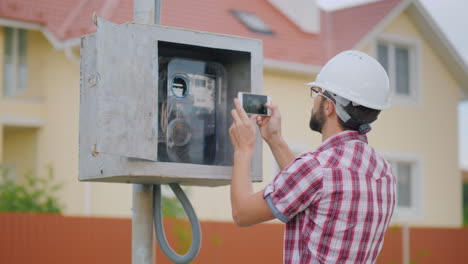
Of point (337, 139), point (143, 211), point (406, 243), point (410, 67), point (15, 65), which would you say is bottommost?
point (406, 243)

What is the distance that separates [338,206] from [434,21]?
1552 centimetres

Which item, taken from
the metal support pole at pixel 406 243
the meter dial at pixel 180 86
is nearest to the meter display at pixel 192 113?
the meter dial at pixel 180 86

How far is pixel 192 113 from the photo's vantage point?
344 centimetres

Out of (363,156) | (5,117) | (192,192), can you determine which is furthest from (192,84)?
(5,117)

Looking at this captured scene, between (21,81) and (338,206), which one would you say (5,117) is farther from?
(338,206)

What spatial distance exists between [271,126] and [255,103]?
18 centimetres

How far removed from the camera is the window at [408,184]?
17531 millimetres

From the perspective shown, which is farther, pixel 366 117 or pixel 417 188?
pixel 417 188

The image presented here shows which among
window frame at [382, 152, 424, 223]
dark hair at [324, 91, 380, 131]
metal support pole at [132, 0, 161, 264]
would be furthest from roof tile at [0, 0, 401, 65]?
dark hair at [324, 91, 380, 131]

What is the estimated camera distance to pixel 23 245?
336 inches

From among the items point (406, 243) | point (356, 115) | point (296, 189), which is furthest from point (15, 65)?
point (296, 189)

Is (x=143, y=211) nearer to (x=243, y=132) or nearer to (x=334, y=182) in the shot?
(x=243, y=132)

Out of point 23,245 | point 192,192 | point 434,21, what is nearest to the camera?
point 23,245

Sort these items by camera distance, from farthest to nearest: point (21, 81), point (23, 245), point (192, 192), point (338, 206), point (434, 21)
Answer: point (434, 21) < point (21, 81) < point (192, 192) < point (23, 245) < point (338, 206)
